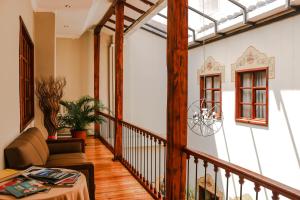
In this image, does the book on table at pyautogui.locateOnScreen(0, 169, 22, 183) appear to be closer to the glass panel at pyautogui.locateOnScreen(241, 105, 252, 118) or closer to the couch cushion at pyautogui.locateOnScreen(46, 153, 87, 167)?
the couch cushion at pyautogui.locateOnScreen(46, 153, 87, 167)

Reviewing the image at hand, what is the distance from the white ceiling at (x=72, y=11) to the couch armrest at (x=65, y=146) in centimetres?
223

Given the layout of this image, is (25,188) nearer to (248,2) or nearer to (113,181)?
(113,181)

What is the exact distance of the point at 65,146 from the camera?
403 cm

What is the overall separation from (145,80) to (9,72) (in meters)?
6.39

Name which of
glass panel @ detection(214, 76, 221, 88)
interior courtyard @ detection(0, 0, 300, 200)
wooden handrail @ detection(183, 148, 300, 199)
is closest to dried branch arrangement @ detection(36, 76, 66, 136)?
interior courtyard @ detection(0, 0, 300, 200)

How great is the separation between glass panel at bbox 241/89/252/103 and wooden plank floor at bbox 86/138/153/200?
328 centimetres

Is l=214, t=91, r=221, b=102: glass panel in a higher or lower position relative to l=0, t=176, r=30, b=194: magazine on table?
higher

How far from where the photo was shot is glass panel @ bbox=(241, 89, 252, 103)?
6.46 m

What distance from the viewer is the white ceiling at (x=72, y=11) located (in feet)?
15.7

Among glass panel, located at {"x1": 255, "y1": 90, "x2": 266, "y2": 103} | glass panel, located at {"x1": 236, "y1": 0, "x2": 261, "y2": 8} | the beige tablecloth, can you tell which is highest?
glass panel, located at {"x1": 236, "y1": 0, "x2": 261, "y2": 8}

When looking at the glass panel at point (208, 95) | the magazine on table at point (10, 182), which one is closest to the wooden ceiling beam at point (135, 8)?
the glass panel at point (208, 95)

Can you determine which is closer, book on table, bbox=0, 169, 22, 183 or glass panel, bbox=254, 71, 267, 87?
book on table, bbox=0, 169, 22, 183


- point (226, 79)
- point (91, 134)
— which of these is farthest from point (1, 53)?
point (91, 134)

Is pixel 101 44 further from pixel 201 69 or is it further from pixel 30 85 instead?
pixel 30 85
